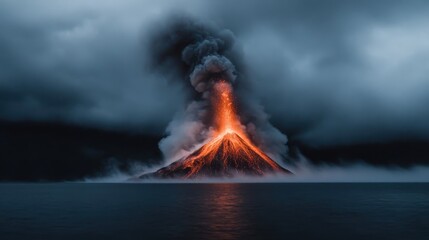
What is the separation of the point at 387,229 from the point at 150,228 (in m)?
30.9

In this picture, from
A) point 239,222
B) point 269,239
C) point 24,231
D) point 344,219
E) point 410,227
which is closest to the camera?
point 269,239

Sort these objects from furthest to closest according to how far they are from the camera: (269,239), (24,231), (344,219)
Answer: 1. (344,219)
2. (24,231)
3. (269,239)

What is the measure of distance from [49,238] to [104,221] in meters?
17.4

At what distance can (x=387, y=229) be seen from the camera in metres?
58.8

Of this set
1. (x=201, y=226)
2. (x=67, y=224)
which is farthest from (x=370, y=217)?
(x=67, y=224)

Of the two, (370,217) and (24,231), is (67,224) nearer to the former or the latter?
(24,231)

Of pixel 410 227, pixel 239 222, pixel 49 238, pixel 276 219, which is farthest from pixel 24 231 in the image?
pixel 410 227

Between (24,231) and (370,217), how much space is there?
5189 centimetres

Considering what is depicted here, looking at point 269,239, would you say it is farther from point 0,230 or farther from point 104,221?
point 0,230

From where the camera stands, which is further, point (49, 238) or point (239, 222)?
point (239, 222)

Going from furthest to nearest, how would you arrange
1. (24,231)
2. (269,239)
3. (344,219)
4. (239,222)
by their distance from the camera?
(344,219)
(239,222)
(24,231)
(269,239)

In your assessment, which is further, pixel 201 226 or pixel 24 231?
pixel 201 226

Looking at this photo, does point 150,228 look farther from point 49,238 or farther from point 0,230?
point 0,230

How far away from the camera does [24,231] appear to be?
55.5 m
